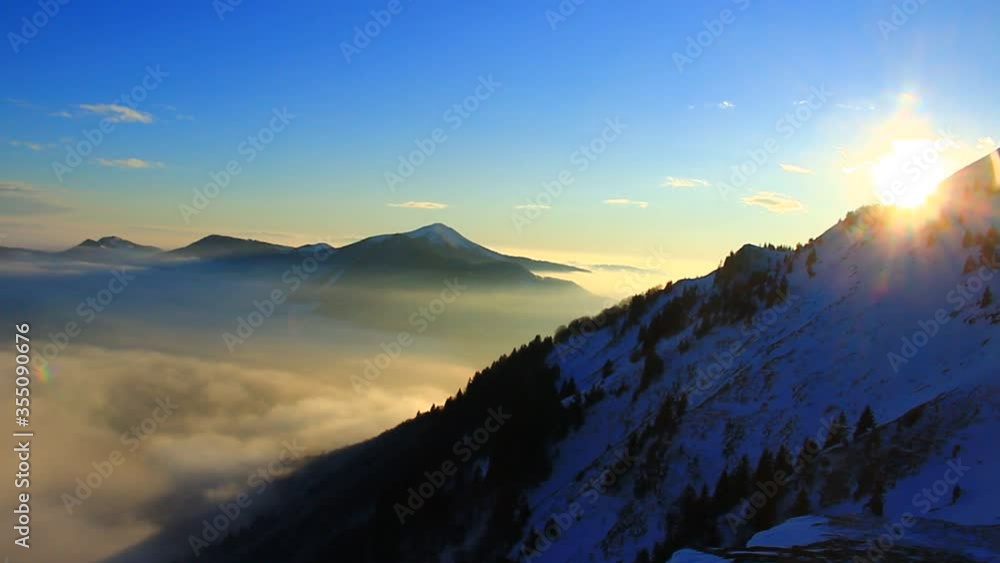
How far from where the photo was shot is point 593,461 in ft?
150

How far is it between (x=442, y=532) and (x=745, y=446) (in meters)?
26.1

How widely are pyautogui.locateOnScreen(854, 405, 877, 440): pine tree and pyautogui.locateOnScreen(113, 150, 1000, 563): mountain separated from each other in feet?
0.41

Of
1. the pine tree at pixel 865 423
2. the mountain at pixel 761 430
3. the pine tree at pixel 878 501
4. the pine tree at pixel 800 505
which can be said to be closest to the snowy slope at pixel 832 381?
the mountain at pixel 761 430

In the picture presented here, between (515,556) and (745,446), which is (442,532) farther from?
(745,446)

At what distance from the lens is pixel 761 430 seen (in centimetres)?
3625

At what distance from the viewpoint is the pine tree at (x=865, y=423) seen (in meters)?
29.9

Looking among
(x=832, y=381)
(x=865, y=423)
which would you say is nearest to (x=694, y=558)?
(x=865, y=423)

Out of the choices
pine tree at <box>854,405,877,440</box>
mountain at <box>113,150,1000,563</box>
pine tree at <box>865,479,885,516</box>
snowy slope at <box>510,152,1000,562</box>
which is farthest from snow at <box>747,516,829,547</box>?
pine tree at <box>854,405,877,440</box>

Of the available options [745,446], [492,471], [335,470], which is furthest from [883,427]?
[335,470]

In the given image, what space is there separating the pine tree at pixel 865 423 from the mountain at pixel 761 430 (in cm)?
13

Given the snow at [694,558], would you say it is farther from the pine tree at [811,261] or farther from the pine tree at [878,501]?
the pine tree at [811,261]

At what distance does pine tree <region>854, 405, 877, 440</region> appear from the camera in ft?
98.0

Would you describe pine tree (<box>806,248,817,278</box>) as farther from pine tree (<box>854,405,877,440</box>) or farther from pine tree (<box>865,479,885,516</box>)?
pine tree (<box>865,479,885,516</box>)

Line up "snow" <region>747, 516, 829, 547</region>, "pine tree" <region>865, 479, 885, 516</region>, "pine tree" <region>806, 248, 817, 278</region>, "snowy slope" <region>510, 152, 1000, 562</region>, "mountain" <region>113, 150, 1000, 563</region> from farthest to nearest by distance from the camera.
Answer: "pine tree" <region>806, 248, 817, 278</region>
"snowy slope" <region>510, 152, 1000, 562</region>
"mountain" <region>113, 150, 1000, 563</region>
"pine tree" <region>865, 479, 885, 516</region>
"snow" <region>747, 516, 829, 547</region>
